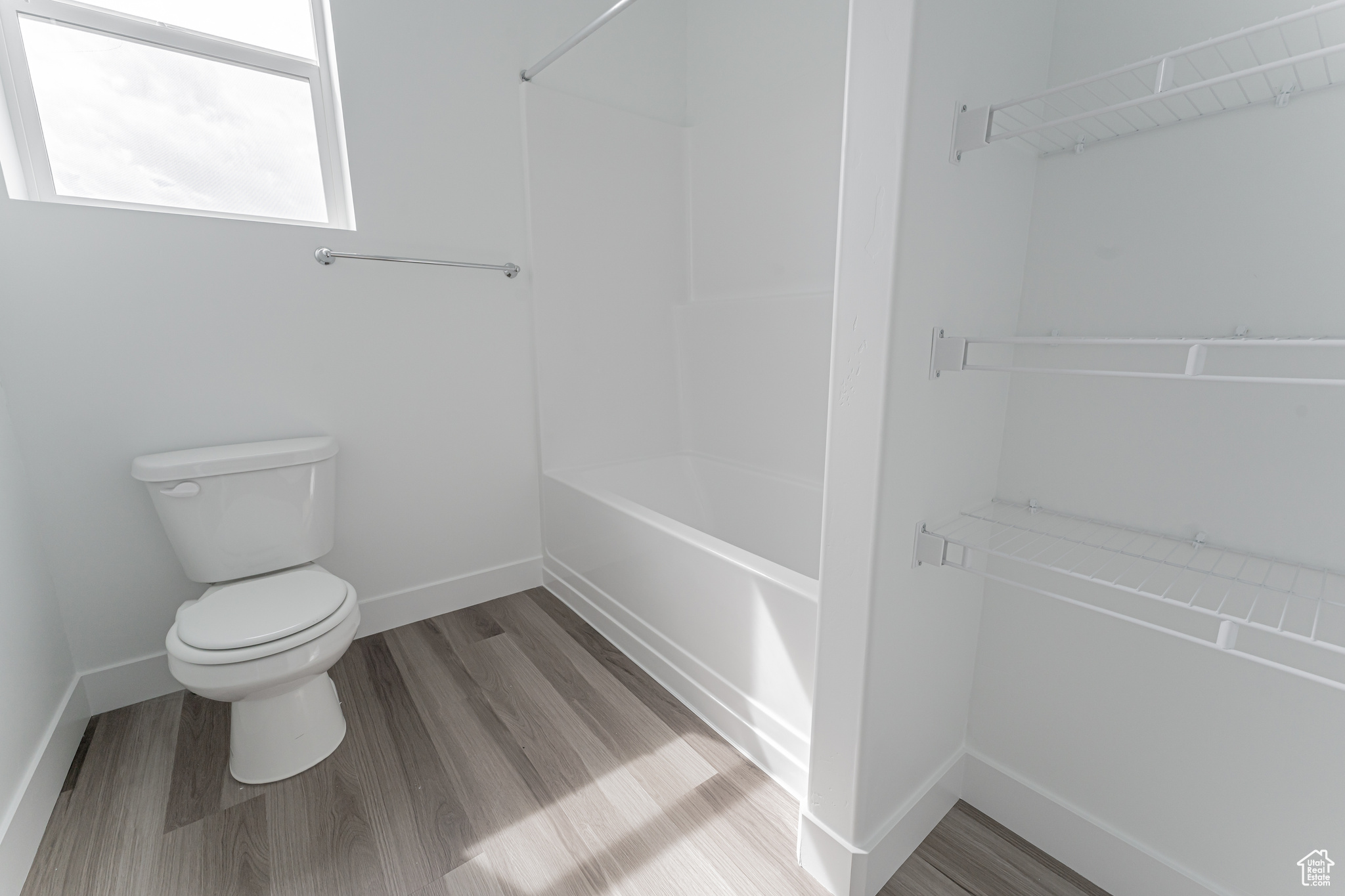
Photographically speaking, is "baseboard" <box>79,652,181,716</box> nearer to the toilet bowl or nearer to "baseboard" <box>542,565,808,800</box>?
the toilet bowl

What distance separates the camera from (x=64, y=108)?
152 centimetres

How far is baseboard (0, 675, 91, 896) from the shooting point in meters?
1.13

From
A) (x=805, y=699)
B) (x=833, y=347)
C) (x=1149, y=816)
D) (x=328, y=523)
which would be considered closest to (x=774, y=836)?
(x=805, y=699)

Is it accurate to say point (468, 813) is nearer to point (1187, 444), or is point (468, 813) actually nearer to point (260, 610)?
point (260, 610)

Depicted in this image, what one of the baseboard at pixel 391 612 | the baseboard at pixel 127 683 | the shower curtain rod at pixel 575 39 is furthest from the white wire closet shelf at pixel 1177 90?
the baseboard at pixel 127 683

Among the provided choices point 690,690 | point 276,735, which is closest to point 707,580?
point 690,690

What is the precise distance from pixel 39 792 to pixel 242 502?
2.37 feet

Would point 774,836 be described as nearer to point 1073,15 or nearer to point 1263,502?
point 1263,502

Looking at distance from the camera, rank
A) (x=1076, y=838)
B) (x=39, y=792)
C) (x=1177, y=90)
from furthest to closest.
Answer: (x=39, y=792) → (x=1076, y=838) → (x=1177, y=90)

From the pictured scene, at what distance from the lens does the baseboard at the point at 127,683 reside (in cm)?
166

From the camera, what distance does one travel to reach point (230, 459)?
154cm

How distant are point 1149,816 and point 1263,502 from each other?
24.6 inches

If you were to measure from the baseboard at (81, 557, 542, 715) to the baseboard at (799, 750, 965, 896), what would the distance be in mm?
1273

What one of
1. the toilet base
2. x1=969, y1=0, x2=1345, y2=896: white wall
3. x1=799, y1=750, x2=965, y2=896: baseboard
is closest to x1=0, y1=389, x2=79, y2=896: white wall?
the toilet base
